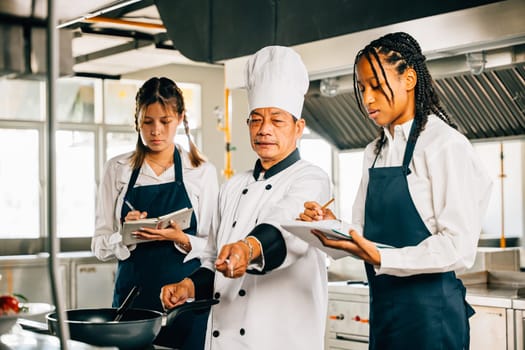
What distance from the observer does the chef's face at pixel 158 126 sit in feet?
10.1

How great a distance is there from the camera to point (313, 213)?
2.13m

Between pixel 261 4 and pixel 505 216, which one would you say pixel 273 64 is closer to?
pixel 261 4

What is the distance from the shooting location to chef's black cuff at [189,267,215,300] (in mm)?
2322

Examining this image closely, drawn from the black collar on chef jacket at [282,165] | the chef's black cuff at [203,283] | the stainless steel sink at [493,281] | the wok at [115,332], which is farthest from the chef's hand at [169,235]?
the stainless steel sink at [493,281]

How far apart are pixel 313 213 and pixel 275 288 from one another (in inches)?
12.3

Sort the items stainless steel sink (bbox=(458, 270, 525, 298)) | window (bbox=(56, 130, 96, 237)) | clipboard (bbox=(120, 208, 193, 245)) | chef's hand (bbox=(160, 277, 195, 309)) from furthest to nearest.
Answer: window (bbox=(56, 130, 96, 237)) → stainless steel sink (bbox=(458, 270, 525, 298)) → clipboard (bbox=(120, 208, 193, 245)) → chef's hand (bbox=(160, 277, 195, 309))

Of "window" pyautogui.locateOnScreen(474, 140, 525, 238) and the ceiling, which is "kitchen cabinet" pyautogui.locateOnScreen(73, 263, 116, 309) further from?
"window" pyautogui.locateOnScreen(474, 140, 525, 238)

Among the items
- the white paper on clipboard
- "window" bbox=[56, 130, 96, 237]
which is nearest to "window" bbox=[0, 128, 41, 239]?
the white paper on clipboard

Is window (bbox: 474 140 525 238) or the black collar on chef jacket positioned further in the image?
window (bbox: 474 140 525 238)

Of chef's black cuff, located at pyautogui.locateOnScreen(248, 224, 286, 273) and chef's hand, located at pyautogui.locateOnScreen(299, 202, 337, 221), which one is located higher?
chef's hand, located at pyautogui.locateOnScreen(299, 202, 337, 221)

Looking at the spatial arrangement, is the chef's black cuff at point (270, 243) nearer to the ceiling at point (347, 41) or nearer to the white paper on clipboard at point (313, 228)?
the white paper on clipboard at point (313, 228)

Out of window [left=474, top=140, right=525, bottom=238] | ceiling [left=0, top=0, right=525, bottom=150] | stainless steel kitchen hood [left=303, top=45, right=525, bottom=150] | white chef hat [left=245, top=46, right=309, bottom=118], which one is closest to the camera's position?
white chef hat [left=245, top=46, right=309, bottom=118]

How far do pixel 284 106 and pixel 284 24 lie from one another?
229 centimetres

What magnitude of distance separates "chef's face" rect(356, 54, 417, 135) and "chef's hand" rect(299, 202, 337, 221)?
1.06 feet
